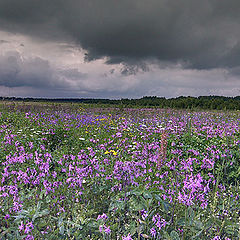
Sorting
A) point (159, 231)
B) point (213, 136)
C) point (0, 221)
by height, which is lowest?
point (0, 221)

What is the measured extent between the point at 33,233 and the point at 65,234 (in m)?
0.31

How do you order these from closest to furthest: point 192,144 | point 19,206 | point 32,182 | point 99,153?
1. point 19,206
2. point 32,182
3. point 99,153
4. point 192,144

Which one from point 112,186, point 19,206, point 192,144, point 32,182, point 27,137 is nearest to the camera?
point 19,206

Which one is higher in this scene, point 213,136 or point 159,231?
point 213,136

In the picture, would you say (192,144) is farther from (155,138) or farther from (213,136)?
(155,138)

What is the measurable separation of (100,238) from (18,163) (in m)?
2.91

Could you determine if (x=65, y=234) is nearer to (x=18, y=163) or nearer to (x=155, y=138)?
(x=18, y=163)

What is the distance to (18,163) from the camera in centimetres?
449

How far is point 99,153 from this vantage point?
17.6ft

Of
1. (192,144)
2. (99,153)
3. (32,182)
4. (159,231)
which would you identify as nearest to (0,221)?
(32,182)

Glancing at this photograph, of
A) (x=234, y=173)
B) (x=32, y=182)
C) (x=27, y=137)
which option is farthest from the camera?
(x=27, y=137)

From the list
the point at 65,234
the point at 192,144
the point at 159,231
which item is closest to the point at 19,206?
the point at 65,234

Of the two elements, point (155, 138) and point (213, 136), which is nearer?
point (213, 136)

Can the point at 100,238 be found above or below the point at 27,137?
below
